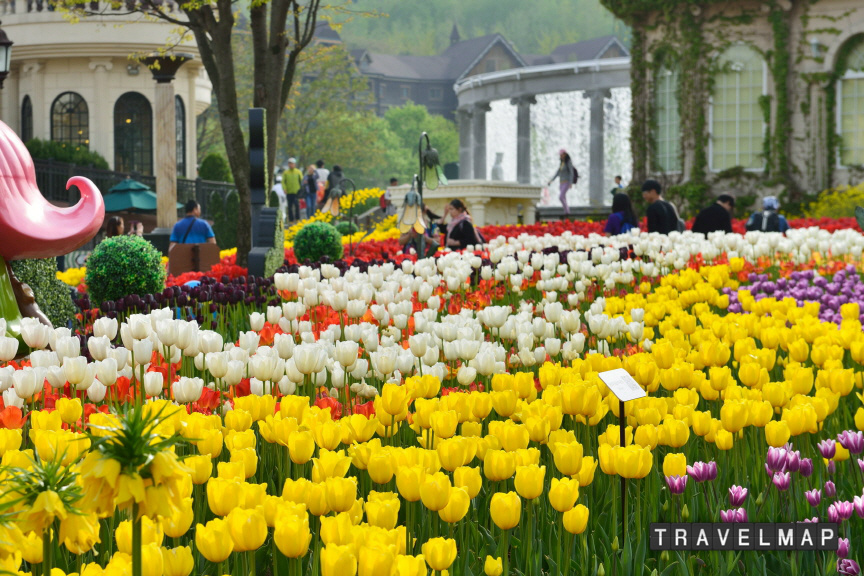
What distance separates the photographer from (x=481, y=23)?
134375 millimetres

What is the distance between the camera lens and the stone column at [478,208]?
2317cm

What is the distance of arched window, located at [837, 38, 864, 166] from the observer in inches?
941

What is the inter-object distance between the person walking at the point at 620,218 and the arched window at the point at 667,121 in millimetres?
10603

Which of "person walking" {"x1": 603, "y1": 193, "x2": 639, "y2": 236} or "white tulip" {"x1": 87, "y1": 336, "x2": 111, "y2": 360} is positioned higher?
"person walking" {"x1": 603, "y1": 193, "x2": 639, "y2": 236}

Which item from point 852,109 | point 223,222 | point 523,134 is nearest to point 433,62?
point 523,134

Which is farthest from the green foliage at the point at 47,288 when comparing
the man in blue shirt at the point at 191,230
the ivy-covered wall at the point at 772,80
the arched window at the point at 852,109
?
the arched window at the point at 852,109

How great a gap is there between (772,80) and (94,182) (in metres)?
19.0

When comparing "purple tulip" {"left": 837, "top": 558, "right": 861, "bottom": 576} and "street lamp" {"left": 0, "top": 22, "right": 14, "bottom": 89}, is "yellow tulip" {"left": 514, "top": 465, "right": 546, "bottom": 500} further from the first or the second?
"street lamp" {"left": 0, "top": 22, "right": 14, "bottom": 89}

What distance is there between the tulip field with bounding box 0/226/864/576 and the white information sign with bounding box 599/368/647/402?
163mm

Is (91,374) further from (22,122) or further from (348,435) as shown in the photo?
(22,122)

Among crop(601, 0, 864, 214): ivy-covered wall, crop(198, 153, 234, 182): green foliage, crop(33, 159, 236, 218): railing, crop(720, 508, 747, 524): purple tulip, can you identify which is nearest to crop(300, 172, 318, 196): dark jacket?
crop(33, 159, 236, 218): railing

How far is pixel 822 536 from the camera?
2.70 metres

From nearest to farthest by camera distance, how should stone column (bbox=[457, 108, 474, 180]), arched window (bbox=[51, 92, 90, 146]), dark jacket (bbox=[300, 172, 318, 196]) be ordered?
1. dark jacket (bbox=[300, 172, 318, 196])
2. arched window (bbox=[51, 92, 90, 146])
3. stone column (bbox=[457, 108, 474, 180])

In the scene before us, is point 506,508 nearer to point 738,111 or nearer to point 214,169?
point 738,111
